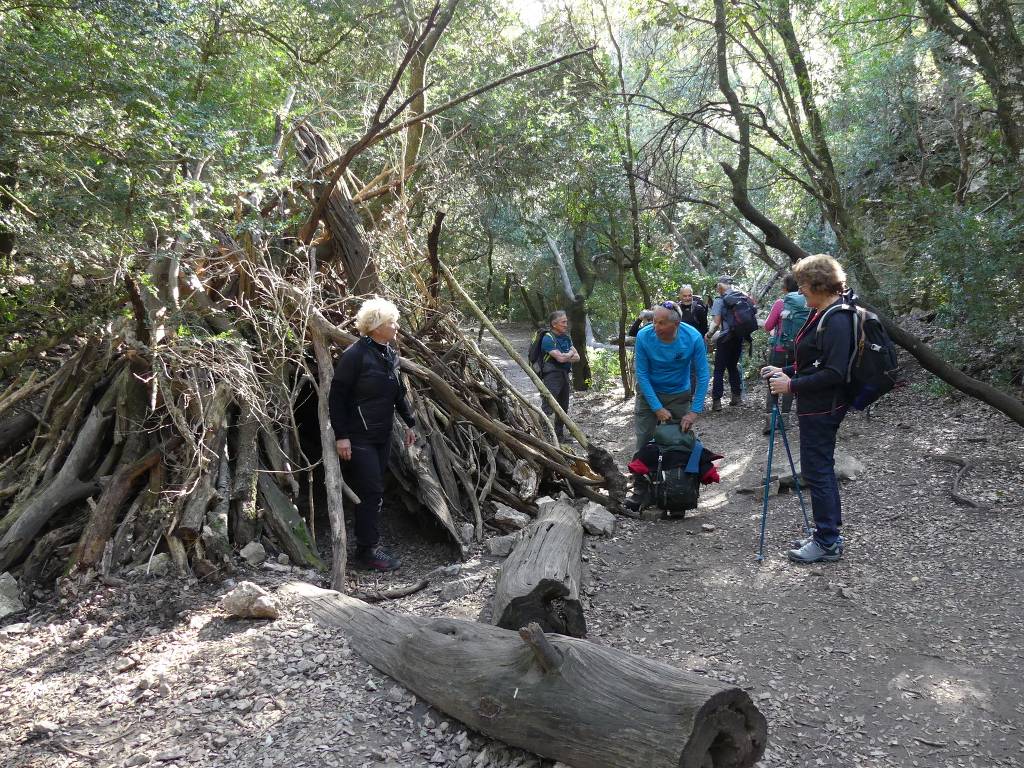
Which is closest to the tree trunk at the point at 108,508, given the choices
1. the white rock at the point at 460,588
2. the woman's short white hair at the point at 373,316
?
the woman's short white hair at the point at 373,316

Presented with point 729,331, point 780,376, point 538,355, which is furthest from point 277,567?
point 729,331

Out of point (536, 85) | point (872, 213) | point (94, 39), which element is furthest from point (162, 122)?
point (872, 213)

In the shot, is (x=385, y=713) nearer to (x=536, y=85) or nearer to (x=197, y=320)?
(x=197, y=320)

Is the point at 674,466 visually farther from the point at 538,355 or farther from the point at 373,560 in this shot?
the point at 538,355

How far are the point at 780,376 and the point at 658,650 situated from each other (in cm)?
203

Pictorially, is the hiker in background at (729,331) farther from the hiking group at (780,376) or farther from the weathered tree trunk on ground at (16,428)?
the weathered tree trunk on ground at (16,428)

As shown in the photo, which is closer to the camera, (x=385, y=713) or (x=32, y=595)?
(x=385, y=713)

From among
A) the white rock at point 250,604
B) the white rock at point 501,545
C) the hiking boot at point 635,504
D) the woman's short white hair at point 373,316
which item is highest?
the woman's short white hair at point 373,316

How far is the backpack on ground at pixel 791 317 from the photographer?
25.0 ft

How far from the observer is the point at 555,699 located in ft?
9.18

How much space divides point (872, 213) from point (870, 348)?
422 inches

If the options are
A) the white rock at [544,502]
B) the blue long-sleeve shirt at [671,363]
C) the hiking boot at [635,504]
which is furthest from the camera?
the hiking boot at [635,504]

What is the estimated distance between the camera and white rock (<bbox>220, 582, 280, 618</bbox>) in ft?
13.4

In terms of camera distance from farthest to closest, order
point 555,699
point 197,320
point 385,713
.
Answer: point 197,320, point 385,713, point 555,699
